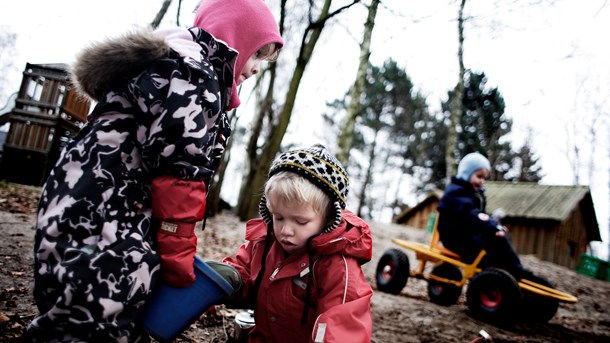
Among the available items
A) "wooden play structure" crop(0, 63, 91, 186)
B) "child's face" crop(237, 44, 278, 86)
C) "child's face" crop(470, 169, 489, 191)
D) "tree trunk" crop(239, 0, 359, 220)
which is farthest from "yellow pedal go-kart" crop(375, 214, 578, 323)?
"wooden play structure" crop(0, 63, 91, 186)

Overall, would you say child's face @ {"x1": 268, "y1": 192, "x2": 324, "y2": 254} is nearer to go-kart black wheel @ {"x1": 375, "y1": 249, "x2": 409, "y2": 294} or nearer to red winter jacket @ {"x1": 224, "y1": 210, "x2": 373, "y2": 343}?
red winter jacket @ {"x1": 224, "y1": 210, "x2": 373, "y2": 343}

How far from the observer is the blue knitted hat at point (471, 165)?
4.92 metres

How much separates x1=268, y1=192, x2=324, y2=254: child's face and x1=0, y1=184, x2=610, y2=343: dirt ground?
3.21 feet

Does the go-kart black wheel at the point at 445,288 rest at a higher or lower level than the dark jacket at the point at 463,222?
lower

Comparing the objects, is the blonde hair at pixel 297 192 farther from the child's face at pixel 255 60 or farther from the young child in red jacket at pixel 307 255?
the child's face at pixel 255 60

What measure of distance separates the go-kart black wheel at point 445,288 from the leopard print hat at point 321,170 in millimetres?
3589

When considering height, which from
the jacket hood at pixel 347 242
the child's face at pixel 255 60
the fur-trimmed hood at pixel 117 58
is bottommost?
the jacket hood at pixel 347 242

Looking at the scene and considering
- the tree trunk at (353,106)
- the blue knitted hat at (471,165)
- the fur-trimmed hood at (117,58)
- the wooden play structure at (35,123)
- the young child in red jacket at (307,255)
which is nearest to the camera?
the fur-trimmed hood at (117,58)

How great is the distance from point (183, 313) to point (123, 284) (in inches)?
10.5

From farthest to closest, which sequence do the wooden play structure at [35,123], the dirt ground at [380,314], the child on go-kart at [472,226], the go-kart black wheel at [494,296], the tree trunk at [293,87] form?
the wooden play structure at [35,123]
the tree trunk at [293,87]
the child on go-kart at [472,226]
the go-kart black wheel at [494,296]
the dirt ground at [380,314]

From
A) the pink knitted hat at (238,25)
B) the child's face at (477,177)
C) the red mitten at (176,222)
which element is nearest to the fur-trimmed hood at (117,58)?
the pink knitted hat at (238,25)

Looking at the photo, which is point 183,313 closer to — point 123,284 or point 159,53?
point 123,284

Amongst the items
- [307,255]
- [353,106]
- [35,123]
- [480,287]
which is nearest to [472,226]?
[480,287]

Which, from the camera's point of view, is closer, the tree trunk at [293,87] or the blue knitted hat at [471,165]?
the blue knitted hat at [471,165]
